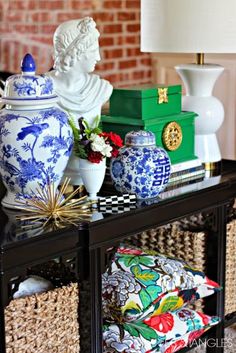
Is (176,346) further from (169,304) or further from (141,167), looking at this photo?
(141,167)

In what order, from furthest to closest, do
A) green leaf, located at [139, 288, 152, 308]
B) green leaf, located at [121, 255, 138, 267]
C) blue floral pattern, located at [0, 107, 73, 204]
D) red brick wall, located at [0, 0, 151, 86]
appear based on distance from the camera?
red brick wall, located at [0, 0, 151, 86] → green leaf, located at [121, 255, 138, 267] → green leaf, located at [139, 288, 152, 308] → blue floral pattern, located at [0, 107, 73, 204]

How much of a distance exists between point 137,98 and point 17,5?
206 cm

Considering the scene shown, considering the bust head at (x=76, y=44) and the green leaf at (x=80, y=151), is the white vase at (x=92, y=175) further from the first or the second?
the bust head at (x=76, y=44)

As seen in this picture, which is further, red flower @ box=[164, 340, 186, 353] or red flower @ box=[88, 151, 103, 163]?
red flower @ box=[164, 340, 186, 353]

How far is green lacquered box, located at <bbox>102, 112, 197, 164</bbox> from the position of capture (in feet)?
6.37

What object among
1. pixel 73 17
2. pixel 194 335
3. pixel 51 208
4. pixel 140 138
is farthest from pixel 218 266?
pixel 73 17

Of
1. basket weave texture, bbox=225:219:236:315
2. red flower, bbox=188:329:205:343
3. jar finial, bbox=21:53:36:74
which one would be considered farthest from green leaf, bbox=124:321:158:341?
jar finial, bbox=21:53:36:74

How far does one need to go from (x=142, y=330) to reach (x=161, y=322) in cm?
8

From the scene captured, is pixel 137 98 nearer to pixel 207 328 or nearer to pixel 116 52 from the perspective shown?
pixel 207 328

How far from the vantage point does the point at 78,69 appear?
1.84 meters

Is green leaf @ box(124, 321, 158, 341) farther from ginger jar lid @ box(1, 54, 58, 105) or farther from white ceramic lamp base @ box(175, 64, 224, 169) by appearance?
ginger jar lid @ box(1, 54, 58, 105)

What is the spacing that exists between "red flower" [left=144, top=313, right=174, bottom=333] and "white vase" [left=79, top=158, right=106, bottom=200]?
1.31ft

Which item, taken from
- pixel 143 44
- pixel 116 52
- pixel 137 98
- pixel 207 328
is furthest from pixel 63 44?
pixel 116 52

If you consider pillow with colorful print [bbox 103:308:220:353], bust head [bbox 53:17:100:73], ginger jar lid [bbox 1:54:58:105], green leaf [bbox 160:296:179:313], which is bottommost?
pillow with colorful print [bbox 103:308:220:353]
